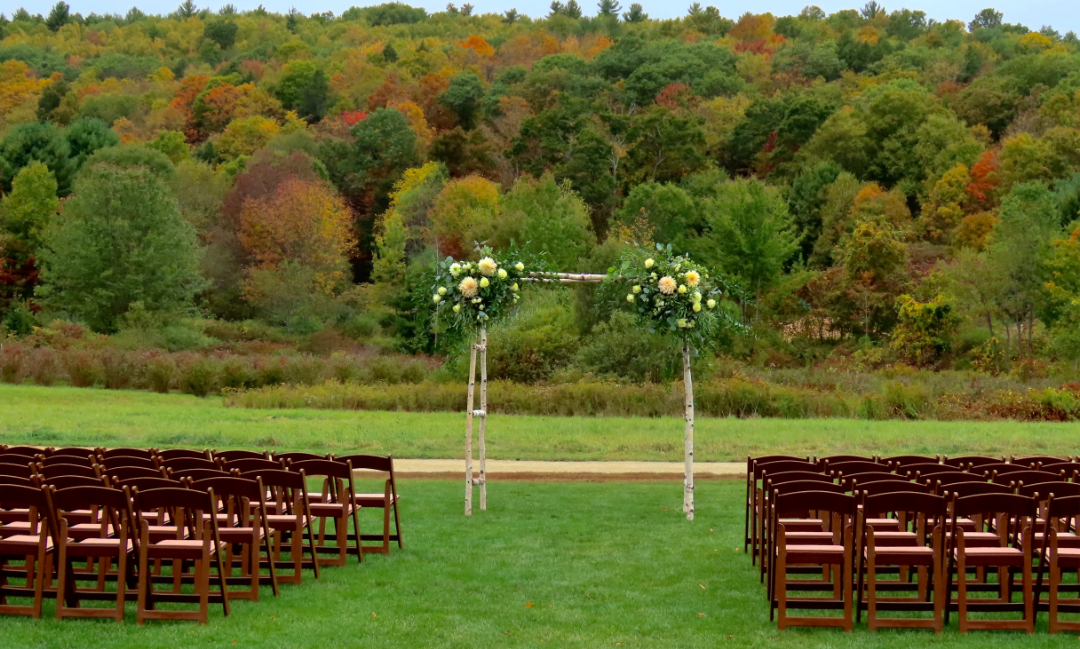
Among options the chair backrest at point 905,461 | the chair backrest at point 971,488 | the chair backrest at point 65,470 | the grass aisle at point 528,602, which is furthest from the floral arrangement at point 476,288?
the chair backrest at point 971,488

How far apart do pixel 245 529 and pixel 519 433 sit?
15626 millimetres

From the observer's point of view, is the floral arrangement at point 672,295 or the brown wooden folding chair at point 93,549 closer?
the brown wooden folding chair at point 93,549

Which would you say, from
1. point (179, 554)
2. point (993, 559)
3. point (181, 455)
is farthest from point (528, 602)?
point (181, 455)

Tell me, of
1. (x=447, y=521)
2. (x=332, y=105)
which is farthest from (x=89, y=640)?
(x=332, y=105)

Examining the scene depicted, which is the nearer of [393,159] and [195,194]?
[195,194]

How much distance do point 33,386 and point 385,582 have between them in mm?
30303

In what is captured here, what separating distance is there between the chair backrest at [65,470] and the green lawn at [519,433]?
1129cm

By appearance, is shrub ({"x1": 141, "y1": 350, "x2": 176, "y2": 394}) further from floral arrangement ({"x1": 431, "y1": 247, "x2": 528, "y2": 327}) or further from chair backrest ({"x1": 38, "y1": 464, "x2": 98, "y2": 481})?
chair backrest ({"x1": 38, "y1": 464, "x2": 98, "y2": 481})

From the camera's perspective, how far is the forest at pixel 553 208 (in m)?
41.9

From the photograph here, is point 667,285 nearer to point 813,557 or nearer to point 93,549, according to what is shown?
point 813,557

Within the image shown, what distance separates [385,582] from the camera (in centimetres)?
1174

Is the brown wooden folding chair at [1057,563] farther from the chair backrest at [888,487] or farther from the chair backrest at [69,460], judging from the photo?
the chair backrest at [69,460]

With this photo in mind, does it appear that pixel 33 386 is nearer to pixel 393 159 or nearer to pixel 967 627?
pixel 967 627

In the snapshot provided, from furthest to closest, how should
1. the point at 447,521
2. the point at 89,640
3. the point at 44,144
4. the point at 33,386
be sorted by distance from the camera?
1. the point at 44,144
2. the point at 33,386
3. the point at 447,521
4. the point at 89,640
